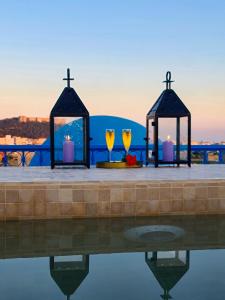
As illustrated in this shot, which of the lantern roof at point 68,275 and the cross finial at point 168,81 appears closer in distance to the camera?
the lantern roof at point 68,275

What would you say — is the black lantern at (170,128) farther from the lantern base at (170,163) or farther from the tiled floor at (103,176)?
the tiled floor at (103,176)

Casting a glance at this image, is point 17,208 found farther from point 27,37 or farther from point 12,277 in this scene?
point 27,37

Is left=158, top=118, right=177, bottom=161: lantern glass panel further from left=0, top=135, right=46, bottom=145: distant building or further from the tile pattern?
left=0, top=135, right=46, bottom=145: distant building

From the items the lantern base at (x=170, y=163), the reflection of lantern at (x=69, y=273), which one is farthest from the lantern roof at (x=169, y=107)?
the reflection of lantern at (x=69, y=273)

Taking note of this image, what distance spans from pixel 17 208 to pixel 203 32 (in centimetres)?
902

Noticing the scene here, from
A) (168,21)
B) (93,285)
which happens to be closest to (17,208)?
(93,285)

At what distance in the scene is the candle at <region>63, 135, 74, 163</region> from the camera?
6.07 meters

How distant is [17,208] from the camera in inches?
159

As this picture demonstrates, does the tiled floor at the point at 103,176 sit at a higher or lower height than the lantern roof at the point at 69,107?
lower

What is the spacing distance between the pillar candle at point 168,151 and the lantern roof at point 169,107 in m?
0.42

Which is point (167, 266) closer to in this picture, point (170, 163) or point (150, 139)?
point (170, 163)

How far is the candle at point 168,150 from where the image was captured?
631 centimetres

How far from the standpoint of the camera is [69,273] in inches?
106

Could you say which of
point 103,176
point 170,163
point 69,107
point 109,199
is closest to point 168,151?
point 170,163
